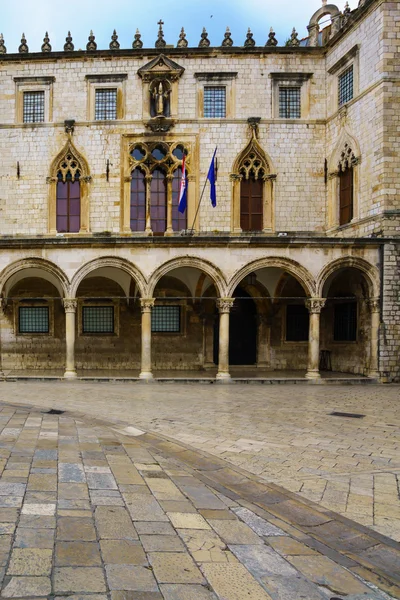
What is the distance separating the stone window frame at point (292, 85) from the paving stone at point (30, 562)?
20994 millimetres

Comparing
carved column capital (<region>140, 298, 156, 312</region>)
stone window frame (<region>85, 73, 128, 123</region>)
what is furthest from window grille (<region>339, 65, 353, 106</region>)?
carved column capital (<region>140, 298, 156, 312</region>)

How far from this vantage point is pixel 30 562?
3936mm

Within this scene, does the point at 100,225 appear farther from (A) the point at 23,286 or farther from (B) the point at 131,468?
(B) the point at 131,468

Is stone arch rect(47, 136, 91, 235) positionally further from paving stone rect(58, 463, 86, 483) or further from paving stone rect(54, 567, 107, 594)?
paving stone rect(54, 567, 107, 594)

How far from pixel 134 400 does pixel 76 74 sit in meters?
15.6

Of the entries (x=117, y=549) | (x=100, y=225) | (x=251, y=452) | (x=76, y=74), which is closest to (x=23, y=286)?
(x=100, y=225)

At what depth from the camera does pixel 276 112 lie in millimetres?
22250

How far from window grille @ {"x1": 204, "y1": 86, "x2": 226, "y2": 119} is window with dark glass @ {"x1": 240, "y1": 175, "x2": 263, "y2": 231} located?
124 inches

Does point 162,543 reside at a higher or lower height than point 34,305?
lower

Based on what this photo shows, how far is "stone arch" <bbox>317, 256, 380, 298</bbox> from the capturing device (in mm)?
18219

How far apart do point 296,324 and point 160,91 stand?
11.5 m

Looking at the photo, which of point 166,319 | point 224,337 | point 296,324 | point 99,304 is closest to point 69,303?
point 99,304

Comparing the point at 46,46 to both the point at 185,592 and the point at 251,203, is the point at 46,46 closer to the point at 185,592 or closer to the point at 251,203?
the point at 251,203

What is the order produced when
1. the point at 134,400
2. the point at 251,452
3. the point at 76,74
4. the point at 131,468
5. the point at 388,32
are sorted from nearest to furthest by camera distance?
the point at 131,468 → the point at 251,452 → the point at 134,400 → the point at 388,32 → the point at 76,74
